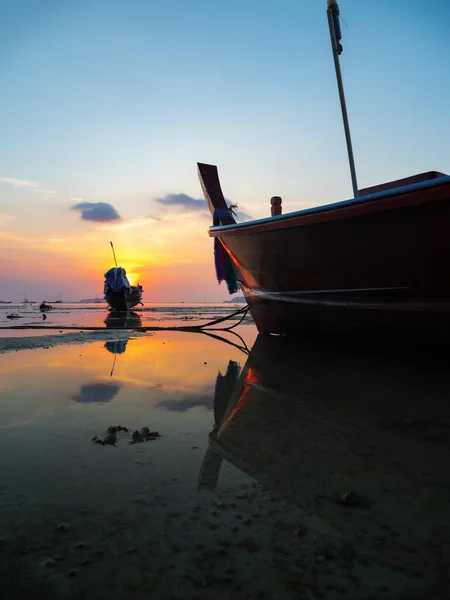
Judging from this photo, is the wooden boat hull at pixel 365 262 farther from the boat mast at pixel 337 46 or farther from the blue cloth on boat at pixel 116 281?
the blue cloth on boat at pixel 116 281

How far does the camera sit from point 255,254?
6.00 m

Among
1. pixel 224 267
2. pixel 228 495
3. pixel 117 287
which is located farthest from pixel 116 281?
pixel 228 495

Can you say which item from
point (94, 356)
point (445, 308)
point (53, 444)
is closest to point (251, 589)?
point (53, 444)

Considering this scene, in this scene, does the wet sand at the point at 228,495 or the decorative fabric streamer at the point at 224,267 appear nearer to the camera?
the wet sand at the point at 228,495

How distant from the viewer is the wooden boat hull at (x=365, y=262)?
11.7ft

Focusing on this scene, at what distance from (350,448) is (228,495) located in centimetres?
68

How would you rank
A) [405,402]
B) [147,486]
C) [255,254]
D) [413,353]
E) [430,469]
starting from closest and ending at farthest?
[147,486] < [430,469] < [405,402] < [413,353] < [255,254]

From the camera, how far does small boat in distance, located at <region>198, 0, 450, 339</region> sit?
11.7 feet

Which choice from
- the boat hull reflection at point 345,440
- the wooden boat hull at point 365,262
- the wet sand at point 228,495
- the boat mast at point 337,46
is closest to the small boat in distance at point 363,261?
the wooden boat hull at point 365,262

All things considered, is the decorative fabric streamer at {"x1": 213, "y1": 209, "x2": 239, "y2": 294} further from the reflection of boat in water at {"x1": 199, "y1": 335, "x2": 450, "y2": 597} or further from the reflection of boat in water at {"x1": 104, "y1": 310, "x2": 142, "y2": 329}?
the reflection of boat in water at {"x1": 199, "y1": 335, "x2": 450, "y2": 597}

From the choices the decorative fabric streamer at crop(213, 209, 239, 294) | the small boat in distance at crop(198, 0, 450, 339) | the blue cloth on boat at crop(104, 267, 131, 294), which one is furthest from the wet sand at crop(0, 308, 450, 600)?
the blue cloth on boat at crop(104, 267, 131, 294)

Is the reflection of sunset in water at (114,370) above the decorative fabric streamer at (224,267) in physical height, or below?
below

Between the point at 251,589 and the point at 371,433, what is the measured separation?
3.97 feet

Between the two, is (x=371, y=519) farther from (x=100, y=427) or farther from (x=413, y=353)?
(x=413, y=353)
